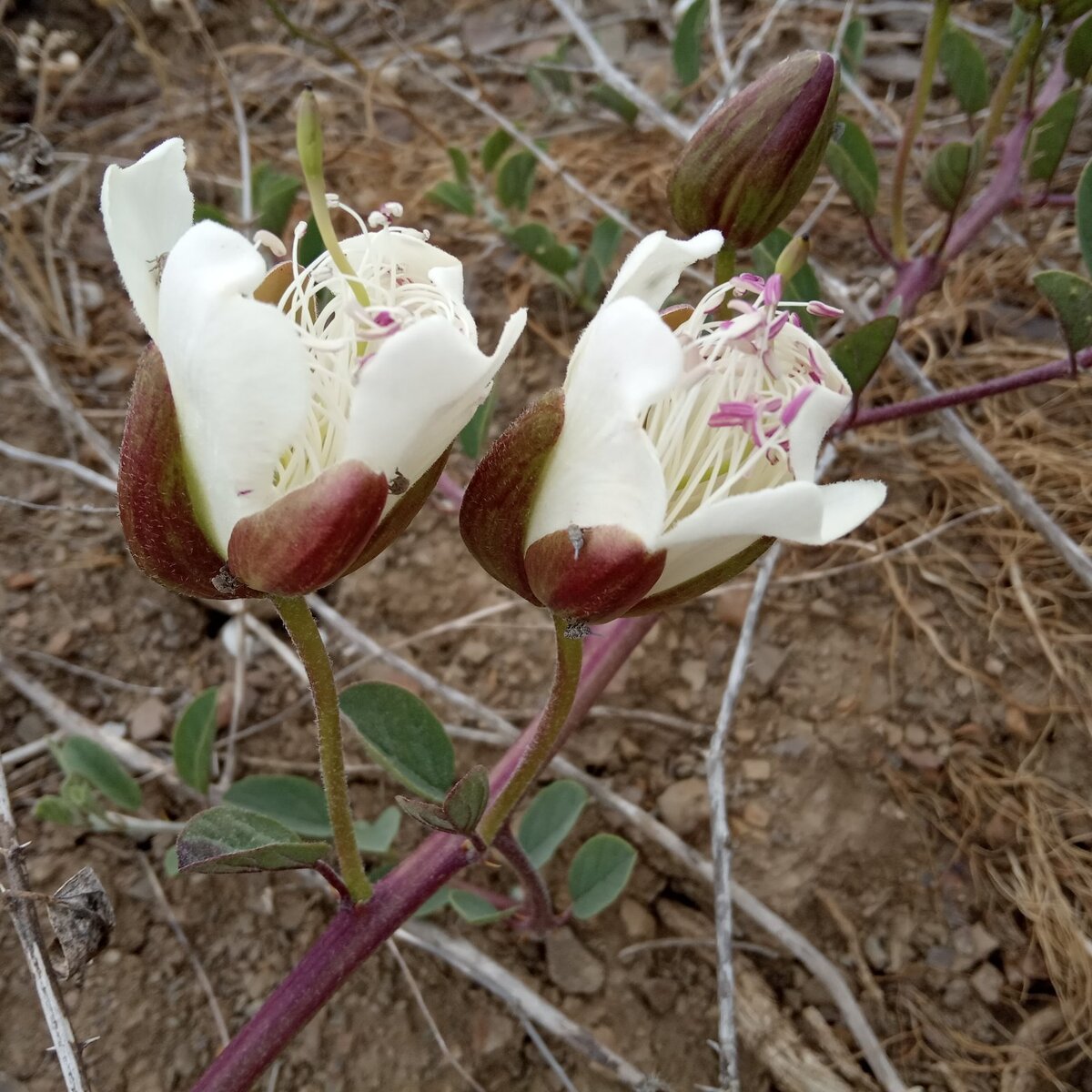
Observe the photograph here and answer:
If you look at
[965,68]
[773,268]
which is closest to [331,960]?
[773,268]

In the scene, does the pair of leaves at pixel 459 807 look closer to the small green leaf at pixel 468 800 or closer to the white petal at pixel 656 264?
the small green leaf at pixel 468 800

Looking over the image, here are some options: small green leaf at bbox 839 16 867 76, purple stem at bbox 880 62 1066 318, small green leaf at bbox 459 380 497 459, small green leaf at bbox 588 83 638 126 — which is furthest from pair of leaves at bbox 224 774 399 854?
small green leaf at bbox 839 16 867 76

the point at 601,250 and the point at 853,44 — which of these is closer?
the point at 601,250

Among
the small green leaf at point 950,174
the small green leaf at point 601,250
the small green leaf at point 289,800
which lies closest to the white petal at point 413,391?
the small green leaf at point 289,800

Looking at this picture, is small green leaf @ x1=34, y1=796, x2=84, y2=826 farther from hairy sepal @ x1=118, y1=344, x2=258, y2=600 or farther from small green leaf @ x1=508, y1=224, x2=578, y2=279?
small green leaf @ x1=508, y1=224, x2=578, y2=279

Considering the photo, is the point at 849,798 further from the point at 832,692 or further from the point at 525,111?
the point at 525,111

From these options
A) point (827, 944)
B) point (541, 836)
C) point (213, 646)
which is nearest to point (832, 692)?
point (827, 944)

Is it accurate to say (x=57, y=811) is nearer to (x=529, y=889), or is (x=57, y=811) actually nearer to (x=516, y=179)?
(x=529, y=889)
